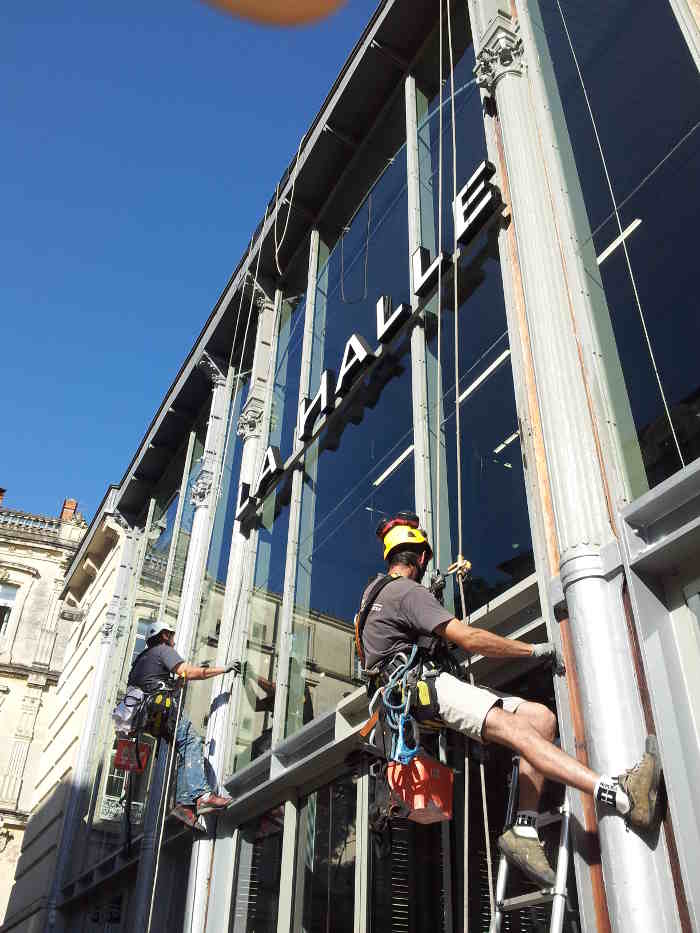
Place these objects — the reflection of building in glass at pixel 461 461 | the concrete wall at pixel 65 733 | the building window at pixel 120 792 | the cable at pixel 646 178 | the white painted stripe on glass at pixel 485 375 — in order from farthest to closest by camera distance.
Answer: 1. the concrete wall at pixel 65 733
2. the building window at pixel 120 792
3. the white painted stripe on glass at pixel 485 375
4. the cable at pixel 646 178
5. the reflection of building in glass at pixel 461 461

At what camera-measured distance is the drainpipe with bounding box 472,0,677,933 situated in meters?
4.28

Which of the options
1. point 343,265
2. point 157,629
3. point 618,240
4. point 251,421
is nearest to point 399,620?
point 618,240

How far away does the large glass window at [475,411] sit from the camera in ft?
21.3

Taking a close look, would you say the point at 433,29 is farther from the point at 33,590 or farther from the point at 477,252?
the point at 33,590

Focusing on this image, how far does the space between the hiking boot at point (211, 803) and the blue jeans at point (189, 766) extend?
230 millimetres

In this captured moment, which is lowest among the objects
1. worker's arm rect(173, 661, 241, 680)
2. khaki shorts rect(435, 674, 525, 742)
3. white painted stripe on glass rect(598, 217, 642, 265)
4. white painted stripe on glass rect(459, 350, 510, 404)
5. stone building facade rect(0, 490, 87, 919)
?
khaki shorts rect(435, 674, 525, 742)

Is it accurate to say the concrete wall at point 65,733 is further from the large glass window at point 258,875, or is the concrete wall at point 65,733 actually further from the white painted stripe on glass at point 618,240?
the white painted stripe on glass at point 618,240

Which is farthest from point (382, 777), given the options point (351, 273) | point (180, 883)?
point (351, 273)

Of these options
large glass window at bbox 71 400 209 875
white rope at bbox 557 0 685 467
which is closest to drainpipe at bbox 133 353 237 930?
large glass window at bbox 71 400 209 875

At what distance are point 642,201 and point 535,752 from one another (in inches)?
154

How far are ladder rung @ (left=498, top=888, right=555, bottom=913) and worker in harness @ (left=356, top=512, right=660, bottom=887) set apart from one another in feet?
0.59

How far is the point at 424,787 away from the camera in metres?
5.39

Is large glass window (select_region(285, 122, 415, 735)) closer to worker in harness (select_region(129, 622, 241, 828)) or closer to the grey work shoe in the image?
worker in harness (select_region(129, 622, 241, 828))

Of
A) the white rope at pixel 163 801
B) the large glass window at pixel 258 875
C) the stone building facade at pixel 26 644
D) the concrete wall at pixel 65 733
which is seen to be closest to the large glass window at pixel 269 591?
the large glass window at pixel 258 875
